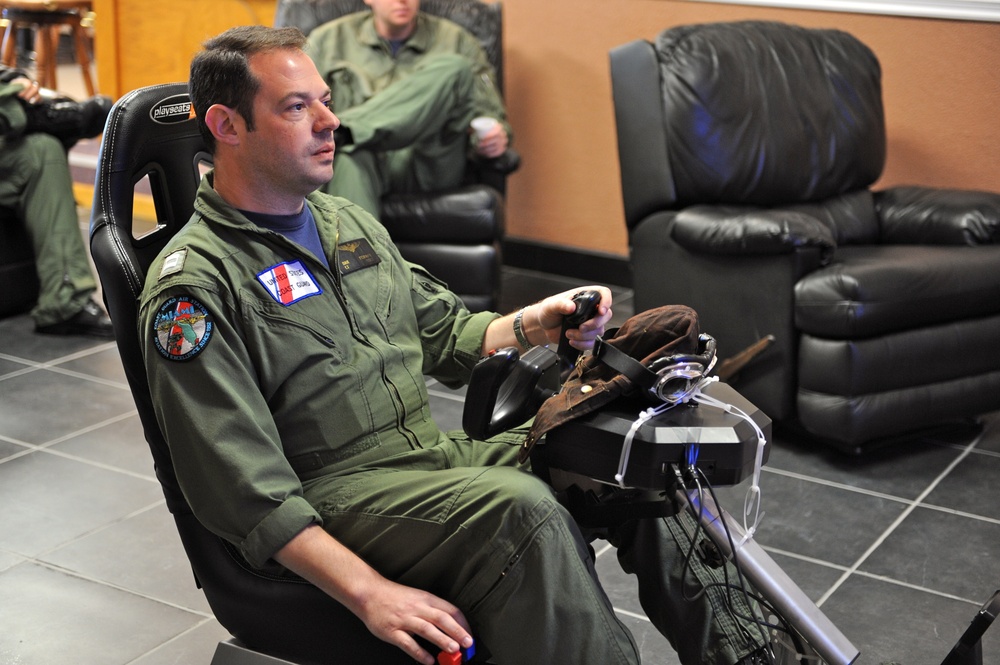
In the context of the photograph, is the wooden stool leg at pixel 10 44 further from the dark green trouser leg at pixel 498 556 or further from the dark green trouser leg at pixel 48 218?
the dark green trouser leg at pixel 498 556

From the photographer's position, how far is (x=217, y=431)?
1.38m

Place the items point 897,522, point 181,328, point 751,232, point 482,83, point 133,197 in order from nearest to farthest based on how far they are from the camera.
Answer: point 181,328 < point 133,197 < point 897,522 < point 751,232 < point 482,83

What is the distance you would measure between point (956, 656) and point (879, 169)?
233 cm

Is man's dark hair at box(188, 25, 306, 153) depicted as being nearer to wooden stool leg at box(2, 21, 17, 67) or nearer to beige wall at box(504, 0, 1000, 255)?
beige wall at box(504, 0, 1000, 255)

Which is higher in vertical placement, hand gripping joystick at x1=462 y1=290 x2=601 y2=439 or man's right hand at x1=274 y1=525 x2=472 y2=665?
hand gripping joystick at x1=462 y1=290 x2=601 y2=439

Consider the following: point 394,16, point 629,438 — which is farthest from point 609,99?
point 629,438

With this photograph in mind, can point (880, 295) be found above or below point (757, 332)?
above

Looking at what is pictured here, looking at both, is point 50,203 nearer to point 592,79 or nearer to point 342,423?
point 592,79

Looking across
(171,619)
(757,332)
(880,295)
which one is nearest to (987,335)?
(880,295)

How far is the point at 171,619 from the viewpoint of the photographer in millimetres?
2174

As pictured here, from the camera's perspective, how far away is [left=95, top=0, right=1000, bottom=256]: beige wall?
372 cm

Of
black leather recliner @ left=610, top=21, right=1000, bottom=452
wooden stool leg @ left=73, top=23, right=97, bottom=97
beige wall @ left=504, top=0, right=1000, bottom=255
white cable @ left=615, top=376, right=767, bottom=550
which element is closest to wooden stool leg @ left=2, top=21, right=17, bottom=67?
wooden stool leg @ left=73, top=23, right=97, bottom=97

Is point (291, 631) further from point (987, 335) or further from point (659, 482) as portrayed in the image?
point (987, 335)

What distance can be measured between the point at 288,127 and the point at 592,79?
2.97m
